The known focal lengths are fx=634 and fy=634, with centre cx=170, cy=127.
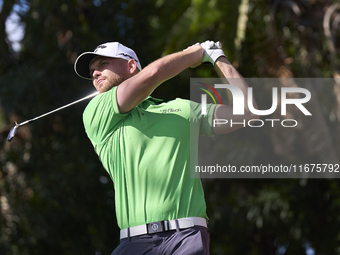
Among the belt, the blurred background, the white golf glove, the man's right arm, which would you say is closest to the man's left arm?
the white golf glove

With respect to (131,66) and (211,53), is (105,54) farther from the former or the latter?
(211,53)

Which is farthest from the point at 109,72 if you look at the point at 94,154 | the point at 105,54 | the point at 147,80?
the point at 94,154

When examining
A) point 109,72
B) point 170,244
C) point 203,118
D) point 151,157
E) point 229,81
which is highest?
point 109,72

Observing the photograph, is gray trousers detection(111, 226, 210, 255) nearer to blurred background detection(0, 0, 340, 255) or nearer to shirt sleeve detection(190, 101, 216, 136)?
shirt sleeve detection(190, 101, 216, 136)

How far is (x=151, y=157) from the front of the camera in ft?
10.2

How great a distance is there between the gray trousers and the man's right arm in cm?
66

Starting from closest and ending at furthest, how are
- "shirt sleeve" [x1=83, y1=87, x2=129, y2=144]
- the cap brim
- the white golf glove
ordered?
"shirt sleeve" [x1=83, y1=87, x2=129, y2=144]
the white golf glove
the cap brim

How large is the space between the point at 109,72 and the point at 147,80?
1.55 feet

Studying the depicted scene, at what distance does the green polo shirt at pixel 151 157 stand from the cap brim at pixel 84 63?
0.32 meters

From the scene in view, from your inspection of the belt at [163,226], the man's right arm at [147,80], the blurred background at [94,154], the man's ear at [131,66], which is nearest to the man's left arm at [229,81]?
the man's right arm at [147,80]

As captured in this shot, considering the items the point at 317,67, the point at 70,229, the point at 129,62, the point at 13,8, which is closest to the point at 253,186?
the point at 317,67

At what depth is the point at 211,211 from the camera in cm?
1097

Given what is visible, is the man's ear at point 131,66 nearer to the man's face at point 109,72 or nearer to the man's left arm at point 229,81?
the man's face at point 109,72

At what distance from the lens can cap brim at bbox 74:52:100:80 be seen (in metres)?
3.53
